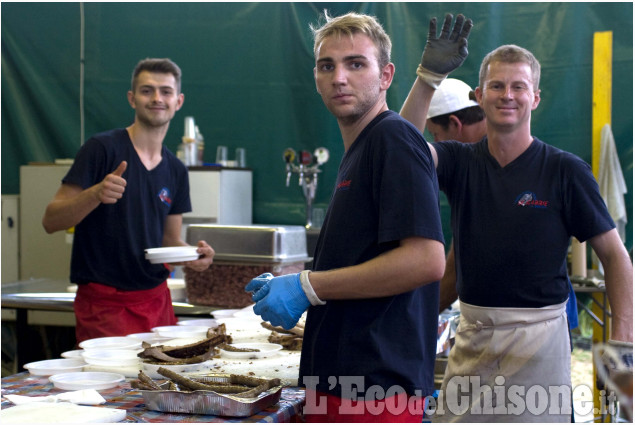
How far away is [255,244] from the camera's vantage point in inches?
137

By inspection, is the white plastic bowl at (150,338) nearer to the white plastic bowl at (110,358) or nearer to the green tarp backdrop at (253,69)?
the white plastic bowl at (110,358)

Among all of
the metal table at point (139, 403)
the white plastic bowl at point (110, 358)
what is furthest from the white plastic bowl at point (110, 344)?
the metal table at point (139, 403)

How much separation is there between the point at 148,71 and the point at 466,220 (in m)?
1.65

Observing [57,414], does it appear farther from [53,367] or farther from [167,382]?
[53,367]

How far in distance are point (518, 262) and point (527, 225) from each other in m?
0.12

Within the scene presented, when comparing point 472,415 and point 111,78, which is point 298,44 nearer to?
point 111,78

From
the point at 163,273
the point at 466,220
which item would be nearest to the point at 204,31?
the point at 163,273

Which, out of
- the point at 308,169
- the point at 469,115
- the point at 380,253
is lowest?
the point at 380,253

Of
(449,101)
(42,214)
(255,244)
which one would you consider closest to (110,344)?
(255,244)

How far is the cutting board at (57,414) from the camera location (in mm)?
1575

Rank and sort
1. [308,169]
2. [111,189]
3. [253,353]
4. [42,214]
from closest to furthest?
[253,353]
[111,189]
[308,169]
[42,214]

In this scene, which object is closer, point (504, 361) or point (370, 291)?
point (370, 291)

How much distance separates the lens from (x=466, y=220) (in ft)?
8.15

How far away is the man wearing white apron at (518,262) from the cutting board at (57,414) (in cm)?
122
